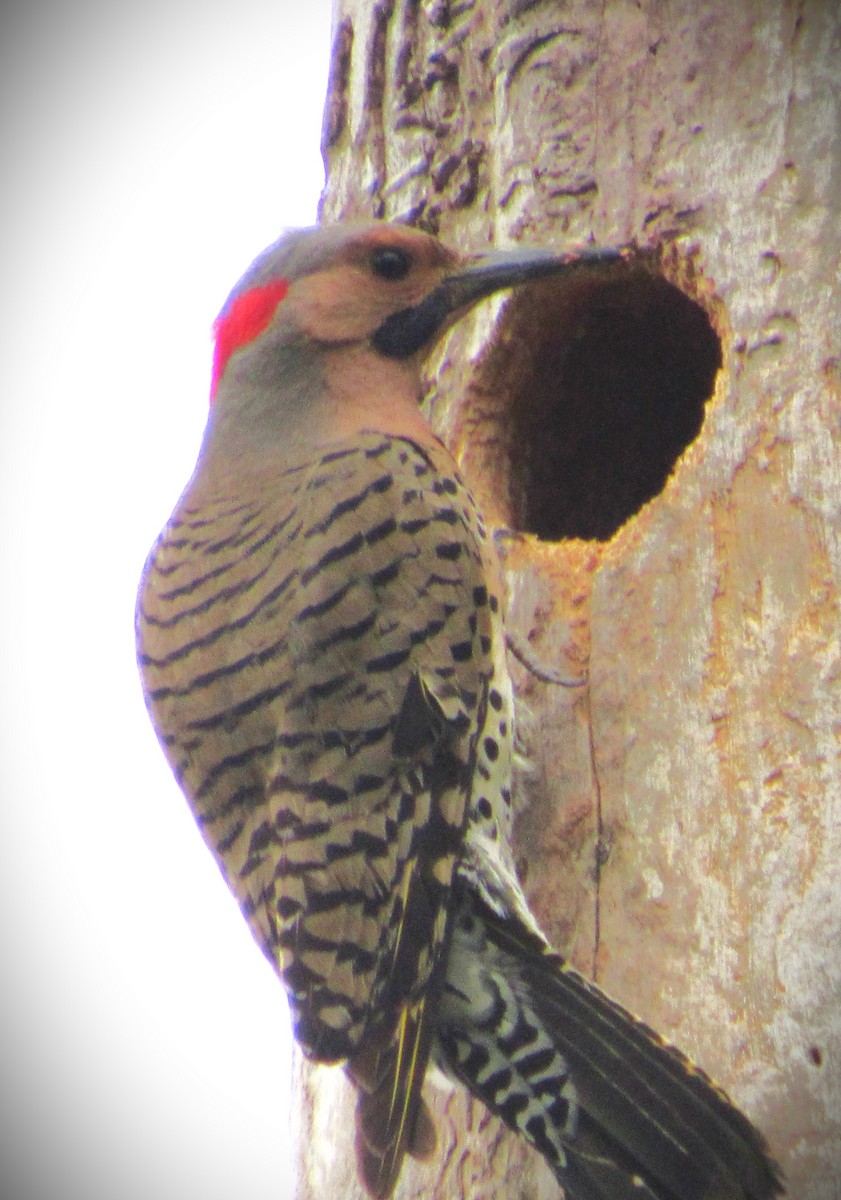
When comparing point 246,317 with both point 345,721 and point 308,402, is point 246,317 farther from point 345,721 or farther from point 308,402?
point 345,721

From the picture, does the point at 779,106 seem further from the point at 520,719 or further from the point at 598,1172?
the point at 598,1172

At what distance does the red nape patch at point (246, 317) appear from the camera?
3.08 metres

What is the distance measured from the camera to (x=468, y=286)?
3000 mm

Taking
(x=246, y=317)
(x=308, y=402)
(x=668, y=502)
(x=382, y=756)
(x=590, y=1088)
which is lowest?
(x=590, y=1088)

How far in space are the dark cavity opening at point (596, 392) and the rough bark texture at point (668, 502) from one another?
0.01m

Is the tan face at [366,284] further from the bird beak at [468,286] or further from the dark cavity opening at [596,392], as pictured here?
the dark cavity opening at [596,392]

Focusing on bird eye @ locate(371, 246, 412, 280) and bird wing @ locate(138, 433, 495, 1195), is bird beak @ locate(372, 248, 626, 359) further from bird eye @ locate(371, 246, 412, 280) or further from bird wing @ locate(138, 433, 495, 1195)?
bird wing @ locate(138, 433, 495, 1195)

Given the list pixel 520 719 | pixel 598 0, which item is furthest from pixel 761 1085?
pixel 598 0

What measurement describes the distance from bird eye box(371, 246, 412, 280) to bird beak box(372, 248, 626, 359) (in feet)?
0.24

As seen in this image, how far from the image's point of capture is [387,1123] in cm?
217

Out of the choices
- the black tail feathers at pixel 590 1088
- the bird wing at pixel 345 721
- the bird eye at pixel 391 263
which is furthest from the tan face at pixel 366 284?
the black tail feathers at pixel 590 1088

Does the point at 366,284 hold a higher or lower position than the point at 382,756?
higher

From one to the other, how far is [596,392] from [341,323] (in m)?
0.80

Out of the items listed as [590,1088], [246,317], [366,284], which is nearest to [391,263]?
[366,284]
